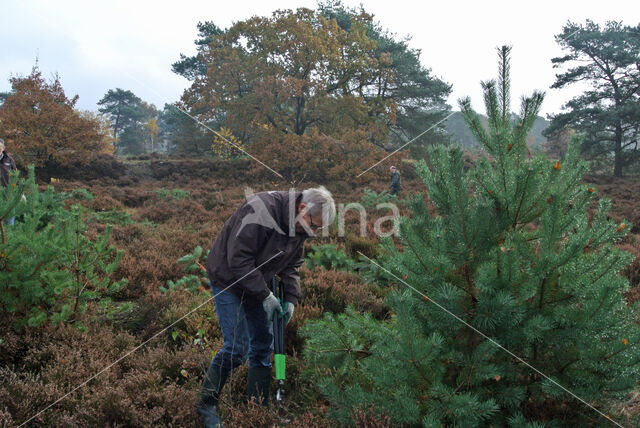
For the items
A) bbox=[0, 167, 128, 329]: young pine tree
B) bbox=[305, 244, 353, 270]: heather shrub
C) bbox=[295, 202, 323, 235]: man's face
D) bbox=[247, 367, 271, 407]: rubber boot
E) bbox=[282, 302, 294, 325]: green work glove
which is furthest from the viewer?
bbox=[305, 244, 353, 270]: heather shrub

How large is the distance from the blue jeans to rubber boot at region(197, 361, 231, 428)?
58 millimetres

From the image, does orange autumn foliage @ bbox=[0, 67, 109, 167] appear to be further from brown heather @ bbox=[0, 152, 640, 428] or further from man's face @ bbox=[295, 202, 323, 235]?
man's face @ bbox=[295, 202, 323, 235]

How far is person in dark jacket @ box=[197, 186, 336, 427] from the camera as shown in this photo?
8.82 ft

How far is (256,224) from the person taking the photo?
2682 mm

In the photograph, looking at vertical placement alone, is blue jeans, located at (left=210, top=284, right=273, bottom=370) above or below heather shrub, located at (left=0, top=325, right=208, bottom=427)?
above

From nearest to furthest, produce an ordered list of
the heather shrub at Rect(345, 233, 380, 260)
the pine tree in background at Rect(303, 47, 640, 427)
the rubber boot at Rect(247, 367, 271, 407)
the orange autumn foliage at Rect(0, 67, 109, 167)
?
1. the pine tree in background at Rect(303, 47, 640, 427)
2. the rubber boot at Rect(247, 367, 271, 407)
3. the heather shrub at Rect(345, 233, 380, 260)
4. the orange autumn foliage at Rect(0, 67, 109, 167)

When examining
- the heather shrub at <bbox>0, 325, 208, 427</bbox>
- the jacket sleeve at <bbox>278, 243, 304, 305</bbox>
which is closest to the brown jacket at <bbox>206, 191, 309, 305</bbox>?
the jacket sleeve at <bbox>278, 243, 304, 305</bbox>

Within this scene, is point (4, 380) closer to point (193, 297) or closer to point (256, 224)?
point (193, 297)

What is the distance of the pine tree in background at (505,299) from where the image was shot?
1.87 metres

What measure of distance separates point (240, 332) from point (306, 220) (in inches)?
39.7

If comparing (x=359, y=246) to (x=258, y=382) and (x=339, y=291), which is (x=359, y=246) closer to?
(x=339, y=291)

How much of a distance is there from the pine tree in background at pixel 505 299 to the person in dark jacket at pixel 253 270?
85cm

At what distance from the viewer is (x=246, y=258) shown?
8.83 feet

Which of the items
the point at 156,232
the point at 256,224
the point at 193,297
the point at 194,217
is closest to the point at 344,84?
the point at 194,217
